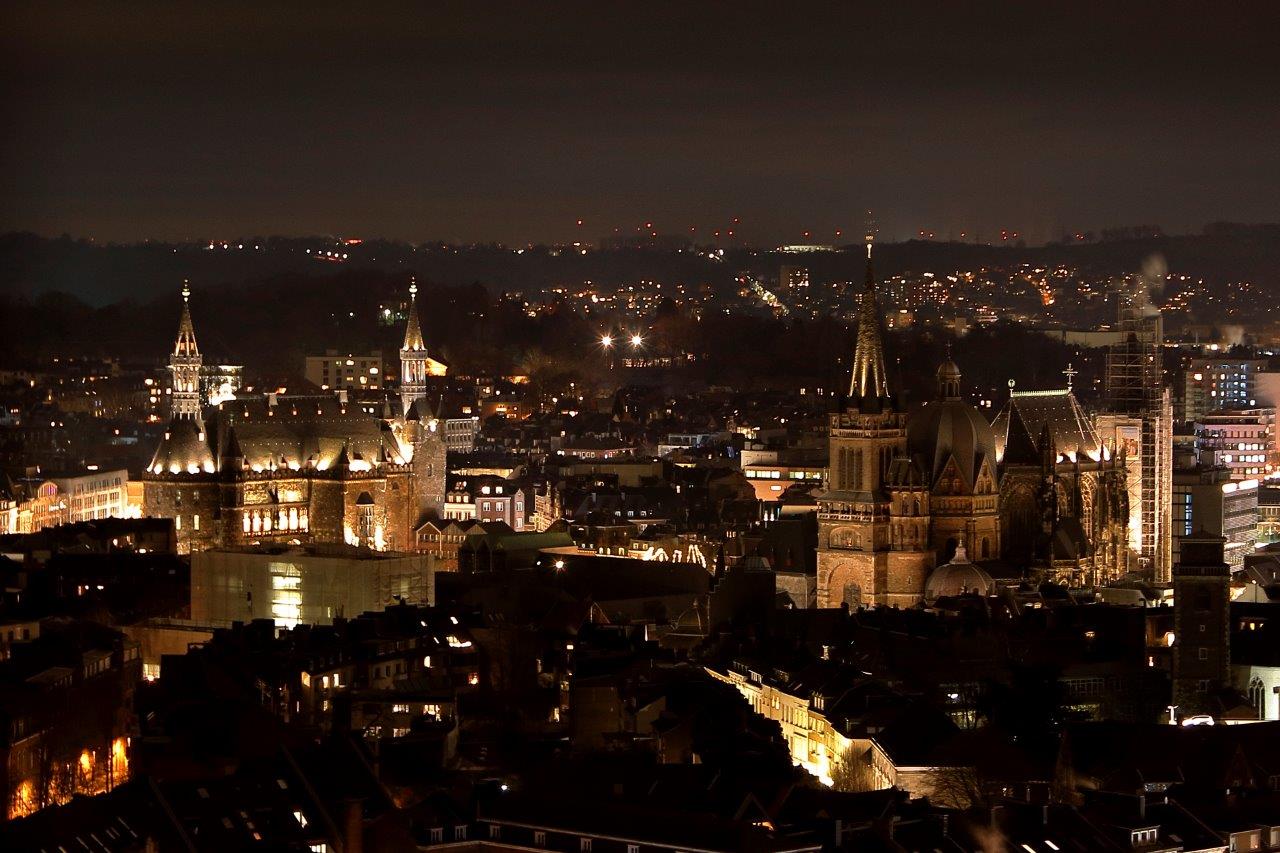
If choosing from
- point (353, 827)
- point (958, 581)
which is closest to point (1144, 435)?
point (958, 581)

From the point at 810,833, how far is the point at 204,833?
23.6 feet

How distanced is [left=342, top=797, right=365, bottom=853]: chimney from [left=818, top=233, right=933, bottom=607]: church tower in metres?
32.5

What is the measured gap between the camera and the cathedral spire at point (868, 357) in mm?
72125

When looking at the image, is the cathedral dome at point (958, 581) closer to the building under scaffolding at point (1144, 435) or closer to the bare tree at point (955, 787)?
the building under scaffolding at point (1144, 435)

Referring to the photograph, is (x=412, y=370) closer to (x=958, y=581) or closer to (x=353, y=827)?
(x=958, y=581)

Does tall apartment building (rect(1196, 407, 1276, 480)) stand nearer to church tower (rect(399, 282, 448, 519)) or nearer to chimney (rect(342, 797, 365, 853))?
church tower (rect(399, 282, 448, 519))

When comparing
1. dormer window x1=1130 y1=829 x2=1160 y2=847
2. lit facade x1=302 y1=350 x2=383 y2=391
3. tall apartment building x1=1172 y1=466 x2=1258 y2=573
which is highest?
lit facade x1=302 y1=350 x2=383 y2=391

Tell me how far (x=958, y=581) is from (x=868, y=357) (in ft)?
23.6

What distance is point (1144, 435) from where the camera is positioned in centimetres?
8081

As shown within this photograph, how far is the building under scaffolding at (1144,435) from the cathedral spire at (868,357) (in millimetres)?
7920

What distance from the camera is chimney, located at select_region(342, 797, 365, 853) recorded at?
38344mm

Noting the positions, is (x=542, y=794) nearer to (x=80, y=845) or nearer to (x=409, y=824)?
(x=409, y=824)

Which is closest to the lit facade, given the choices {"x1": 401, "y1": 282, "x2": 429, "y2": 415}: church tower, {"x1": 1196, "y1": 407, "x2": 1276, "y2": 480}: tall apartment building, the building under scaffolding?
{"x1": 1196, "y1": 407, "x2": 1276, "y2": 480}: tall apartment building

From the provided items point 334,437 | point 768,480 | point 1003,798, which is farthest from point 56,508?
point 1003,798
